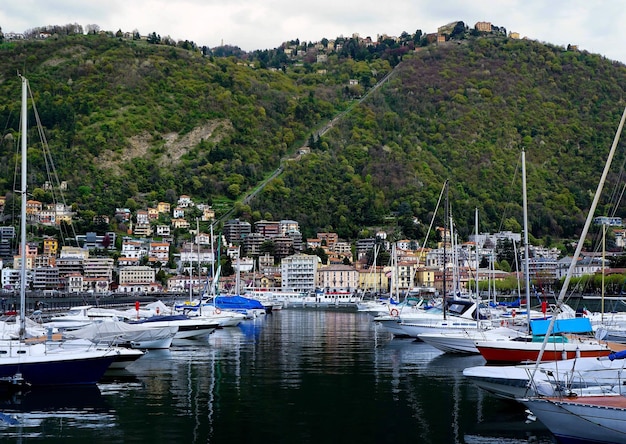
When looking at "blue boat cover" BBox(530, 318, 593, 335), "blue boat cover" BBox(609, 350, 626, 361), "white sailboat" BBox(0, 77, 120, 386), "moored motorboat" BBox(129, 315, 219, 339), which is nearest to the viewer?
"blue boat cover" BBox(609, 350, 626, 361)

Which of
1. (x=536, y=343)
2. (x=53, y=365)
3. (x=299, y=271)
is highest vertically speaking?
(x=299, y=271)

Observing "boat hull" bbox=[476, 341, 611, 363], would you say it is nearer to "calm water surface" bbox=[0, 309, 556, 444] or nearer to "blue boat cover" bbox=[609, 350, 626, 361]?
"calm water surface" bbox=[0, 309, 556, 444]

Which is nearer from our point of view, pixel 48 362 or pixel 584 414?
pixel 584 414

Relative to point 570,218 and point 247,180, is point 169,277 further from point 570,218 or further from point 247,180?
point 570,218

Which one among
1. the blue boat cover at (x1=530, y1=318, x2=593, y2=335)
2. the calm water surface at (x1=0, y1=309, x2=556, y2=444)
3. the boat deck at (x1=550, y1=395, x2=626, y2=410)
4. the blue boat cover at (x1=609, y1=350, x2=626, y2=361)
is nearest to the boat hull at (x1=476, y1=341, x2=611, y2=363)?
the blue boat cover at (x1=530, y1=318, x2=593, y2=335)

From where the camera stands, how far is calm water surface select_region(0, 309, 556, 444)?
19078 millimetres

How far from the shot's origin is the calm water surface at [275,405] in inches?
751

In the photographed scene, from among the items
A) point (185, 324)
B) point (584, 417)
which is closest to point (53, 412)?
point (584, 417)

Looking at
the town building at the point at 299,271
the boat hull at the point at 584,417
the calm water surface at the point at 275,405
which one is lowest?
the calm water surface at the point at 275,405

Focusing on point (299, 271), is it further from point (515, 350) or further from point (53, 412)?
point (53, 412)

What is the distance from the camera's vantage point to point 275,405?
74.2 ft

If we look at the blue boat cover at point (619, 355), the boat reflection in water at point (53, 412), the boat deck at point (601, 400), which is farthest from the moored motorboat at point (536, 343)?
the boat reflection in water at point (53, 412)

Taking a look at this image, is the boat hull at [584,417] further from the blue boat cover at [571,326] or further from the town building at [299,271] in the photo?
the town building at [299,271]

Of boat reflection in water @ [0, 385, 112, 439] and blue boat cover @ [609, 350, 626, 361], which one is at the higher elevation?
blue boat cover @ [609, 350, 626, 361]
